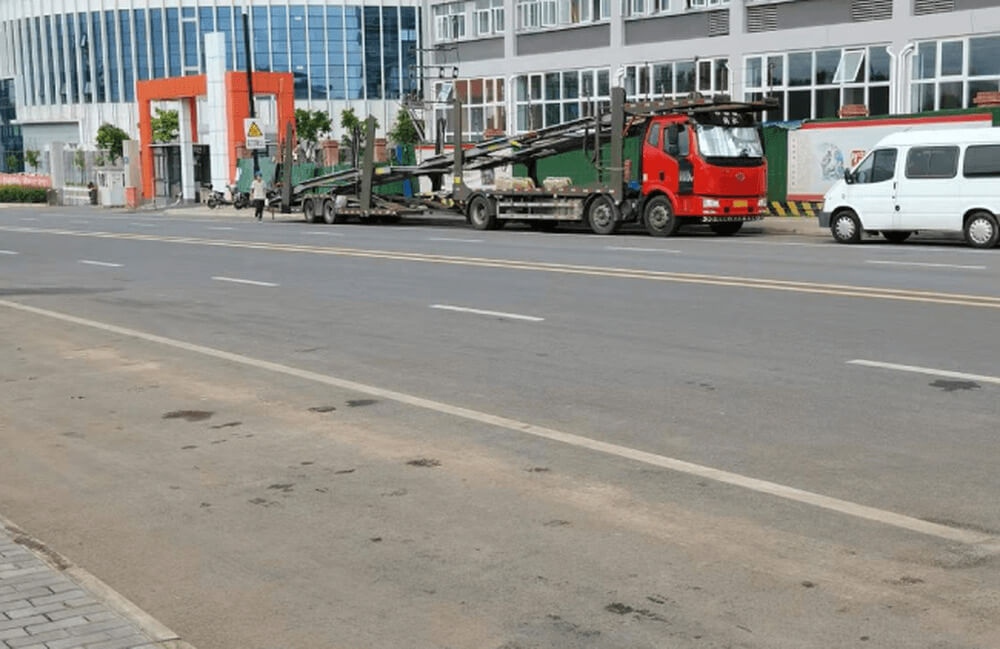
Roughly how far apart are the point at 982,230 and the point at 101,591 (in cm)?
2133

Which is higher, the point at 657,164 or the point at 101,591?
the point at 657,164

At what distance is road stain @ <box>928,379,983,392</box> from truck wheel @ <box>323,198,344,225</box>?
31.6 meters

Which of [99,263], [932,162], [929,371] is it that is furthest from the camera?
[932,162]

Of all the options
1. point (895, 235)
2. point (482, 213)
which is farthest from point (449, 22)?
point (895, 235)

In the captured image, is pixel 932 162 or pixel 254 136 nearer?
pixel 932 162

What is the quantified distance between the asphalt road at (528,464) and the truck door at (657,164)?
43.8 ft

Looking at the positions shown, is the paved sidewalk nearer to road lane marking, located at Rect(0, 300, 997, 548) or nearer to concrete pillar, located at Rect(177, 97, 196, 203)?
road lane marking, located at Rect(0, 300, 997, 548)

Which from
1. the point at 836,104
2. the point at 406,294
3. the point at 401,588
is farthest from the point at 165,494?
the point at 836,104

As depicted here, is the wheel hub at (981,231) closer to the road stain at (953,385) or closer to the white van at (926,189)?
the white van at (926,189)

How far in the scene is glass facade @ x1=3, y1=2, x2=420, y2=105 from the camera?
104500 mm

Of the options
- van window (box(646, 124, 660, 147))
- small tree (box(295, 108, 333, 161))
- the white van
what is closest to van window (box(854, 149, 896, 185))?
the white van

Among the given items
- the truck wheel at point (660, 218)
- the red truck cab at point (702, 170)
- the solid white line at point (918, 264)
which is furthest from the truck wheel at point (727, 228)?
the solid white line at point (918, 264)

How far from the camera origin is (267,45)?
104m

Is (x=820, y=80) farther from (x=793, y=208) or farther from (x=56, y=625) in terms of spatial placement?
(x=56, y=625)
